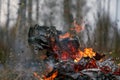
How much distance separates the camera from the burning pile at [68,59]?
6.52 m

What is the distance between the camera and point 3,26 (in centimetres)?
2611

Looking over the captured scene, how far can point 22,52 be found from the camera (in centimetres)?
1062

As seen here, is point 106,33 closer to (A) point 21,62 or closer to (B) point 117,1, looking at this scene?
(B) point 117,1

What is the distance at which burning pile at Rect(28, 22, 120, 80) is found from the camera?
652cm

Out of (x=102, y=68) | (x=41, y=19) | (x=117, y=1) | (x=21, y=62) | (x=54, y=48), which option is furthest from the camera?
(x=117, y=1)

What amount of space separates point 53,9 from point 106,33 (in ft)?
15.2

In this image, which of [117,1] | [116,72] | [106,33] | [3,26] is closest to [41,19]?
[3,26]

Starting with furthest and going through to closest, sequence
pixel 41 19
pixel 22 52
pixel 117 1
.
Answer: pixel 117 1 → pixel 41 19 → pixel 22 52

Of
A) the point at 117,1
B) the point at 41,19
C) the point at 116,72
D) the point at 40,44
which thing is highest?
the point at 117,1

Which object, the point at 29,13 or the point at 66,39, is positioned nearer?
the point at 66,39

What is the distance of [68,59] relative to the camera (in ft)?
27.0

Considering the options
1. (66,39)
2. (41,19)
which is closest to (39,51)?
(66,39)

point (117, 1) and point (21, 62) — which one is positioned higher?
point (117, 1)

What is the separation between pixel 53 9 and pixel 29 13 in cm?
195
